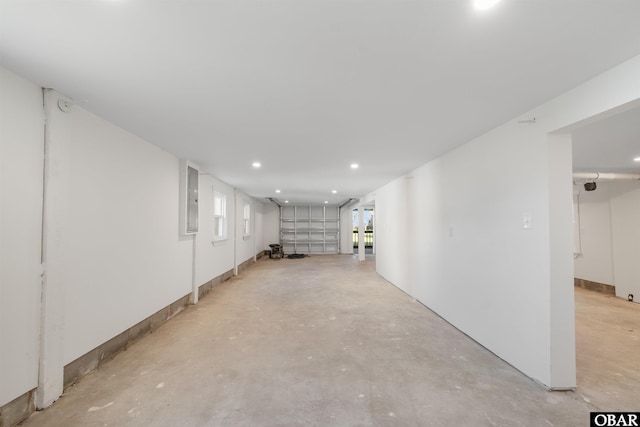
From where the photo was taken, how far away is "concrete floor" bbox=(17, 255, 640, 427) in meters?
1.84

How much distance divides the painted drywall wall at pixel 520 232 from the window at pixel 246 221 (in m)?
5.97

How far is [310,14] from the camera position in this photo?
49.4 inches

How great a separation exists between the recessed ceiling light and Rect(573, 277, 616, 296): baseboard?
21.2 ft

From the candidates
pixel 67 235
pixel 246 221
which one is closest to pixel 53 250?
pixel 67 235

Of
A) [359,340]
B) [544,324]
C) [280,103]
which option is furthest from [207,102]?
[544,324]

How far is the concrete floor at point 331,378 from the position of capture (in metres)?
1.84

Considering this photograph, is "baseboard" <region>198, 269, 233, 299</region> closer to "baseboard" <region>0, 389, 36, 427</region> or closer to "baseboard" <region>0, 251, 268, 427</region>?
"baseboard" <region>0, 251, 268, 427</region>

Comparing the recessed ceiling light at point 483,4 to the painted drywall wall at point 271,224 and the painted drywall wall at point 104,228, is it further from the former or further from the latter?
the painted drywall wall at point 271,224

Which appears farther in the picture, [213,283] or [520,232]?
[213,283]

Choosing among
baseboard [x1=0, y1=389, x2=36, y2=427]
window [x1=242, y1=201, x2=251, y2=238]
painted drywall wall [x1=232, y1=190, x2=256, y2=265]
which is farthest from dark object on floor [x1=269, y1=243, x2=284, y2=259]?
baseboard [x1=0, y1=389, x2=36, y2=427]

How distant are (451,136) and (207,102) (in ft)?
8.35

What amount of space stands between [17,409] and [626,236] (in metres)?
8.12

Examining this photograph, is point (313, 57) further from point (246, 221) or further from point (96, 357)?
point (246, 221)

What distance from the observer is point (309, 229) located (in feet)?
40.4
